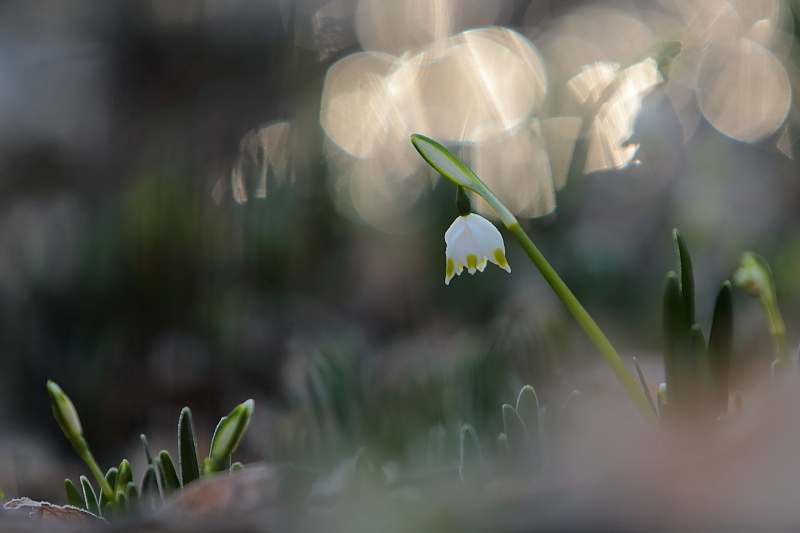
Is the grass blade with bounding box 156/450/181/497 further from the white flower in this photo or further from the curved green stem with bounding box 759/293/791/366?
the curved green stem with bounding box 759/293/791/366

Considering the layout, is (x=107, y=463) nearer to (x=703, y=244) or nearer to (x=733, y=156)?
(x=703, y=244)

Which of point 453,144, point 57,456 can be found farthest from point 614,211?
point 57,456

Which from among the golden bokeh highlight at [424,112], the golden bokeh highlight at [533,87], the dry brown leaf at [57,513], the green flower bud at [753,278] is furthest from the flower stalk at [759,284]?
the golden bokeh highlight at [424,112]

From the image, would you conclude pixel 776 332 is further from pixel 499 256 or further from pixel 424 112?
pixel 424 112

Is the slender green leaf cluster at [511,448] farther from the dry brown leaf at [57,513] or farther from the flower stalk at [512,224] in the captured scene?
the dry brown leaf at [57,513]

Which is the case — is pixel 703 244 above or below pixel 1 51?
below

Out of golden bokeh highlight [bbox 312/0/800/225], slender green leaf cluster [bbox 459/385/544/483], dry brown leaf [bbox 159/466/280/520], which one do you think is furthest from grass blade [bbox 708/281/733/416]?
golden bokeh highlight [bbox 312/0/800/225]
